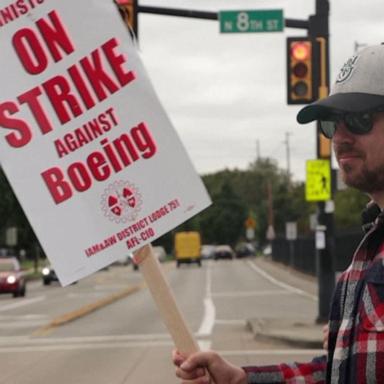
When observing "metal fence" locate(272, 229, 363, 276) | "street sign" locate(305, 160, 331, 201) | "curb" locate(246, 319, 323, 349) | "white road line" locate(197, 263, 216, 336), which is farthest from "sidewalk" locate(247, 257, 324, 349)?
"street sign" locate(305, 160, 331, 201)

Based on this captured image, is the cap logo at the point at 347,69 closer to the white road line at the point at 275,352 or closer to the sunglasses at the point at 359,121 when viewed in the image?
the sunglasses at the point at 359,121

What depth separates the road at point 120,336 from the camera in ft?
42.8

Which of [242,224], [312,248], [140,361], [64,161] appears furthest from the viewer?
[242,224]

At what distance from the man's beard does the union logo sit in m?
0.63

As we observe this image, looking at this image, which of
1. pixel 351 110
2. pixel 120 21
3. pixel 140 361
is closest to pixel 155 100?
pixel 120 21

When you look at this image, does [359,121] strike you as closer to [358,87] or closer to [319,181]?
[358,87]

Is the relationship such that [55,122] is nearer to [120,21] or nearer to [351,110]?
[120,21]

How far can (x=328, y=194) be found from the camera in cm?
1862

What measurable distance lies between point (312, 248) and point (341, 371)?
44.5 meters

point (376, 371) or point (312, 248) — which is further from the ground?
point (376, 371)

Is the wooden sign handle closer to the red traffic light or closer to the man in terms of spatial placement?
the man

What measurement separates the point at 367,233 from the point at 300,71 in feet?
47.7

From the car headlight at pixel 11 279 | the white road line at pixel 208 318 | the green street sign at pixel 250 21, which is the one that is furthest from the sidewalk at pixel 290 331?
the car headlight at pixel 11 279

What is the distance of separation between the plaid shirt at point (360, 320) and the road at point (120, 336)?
9.21 metres
